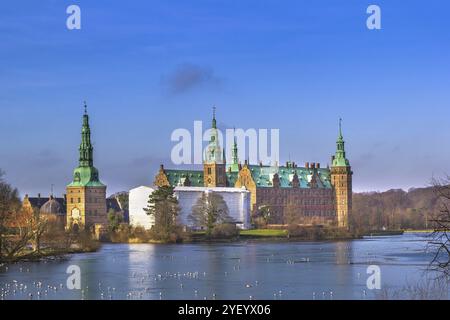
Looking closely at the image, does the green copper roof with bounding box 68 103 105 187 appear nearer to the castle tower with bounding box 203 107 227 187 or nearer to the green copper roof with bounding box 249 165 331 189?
the castle tower with bounding box 203 107 227 187

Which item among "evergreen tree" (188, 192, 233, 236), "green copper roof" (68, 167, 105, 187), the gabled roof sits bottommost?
"evergreen tree" (188, 192, 233, 236)

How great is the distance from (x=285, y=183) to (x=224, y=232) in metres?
30.8

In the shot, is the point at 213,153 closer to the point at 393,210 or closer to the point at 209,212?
the point at 209,212

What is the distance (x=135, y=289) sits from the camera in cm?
3778

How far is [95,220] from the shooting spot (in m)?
102

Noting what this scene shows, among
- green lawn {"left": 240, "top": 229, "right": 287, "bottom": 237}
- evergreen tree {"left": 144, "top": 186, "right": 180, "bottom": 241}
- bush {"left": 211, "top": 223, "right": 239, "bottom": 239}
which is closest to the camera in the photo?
evergreen tree {"left": 144, "top": 186, "right": 180, "bottom": 241}

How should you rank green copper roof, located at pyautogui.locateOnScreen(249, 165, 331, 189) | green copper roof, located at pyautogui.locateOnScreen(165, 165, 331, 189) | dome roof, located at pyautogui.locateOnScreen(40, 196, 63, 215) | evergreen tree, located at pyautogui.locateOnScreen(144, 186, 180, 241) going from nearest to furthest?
evergreen tree, located at pyautogui.locateOnScreen(144, 186, 180, 241)
dome roof, located at pyautogui.locateOnScreen(40, 196, 63, 215)
green copper roof, located at pyautogui.locateOnScreen(165, 165, 331, 189)
green copper roof, located at pyautogui.locateOnScreen(249, 165, 331, 189)

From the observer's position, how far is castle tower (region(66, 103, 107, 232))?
101m

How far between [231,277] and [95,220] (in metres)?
59.9

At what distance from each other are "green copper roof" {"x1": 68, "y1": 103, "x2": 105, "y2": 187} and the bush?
15829 millimetres

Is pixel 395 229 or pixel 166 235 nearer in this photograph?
pixel 166 235

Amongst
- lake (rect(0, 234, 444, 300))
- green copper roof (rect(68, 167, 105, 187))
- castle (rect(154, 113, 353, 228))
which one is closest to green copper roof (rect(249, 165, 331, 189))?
castle (rect(154, 113, 353, 228))
